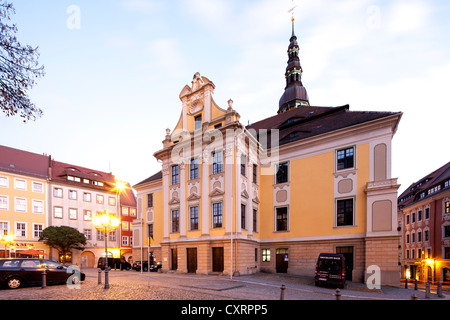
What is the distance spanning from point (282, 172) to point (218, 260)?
10594mm

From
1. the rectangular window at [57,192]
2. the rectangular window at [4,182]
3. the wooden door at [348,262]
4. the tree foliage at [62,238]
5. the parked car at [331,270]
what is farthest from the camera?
the rectangular window at [57,192]

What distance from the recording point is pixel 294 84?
46750 millimetres

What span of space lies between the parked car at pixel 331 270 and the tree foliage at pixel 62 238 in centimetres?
3612

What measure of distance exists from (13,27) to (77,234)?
4019 cm

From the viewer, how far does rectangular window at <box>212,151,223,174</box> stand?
25716 millimetres

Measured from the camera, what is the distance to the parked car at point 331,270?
57.7 feet

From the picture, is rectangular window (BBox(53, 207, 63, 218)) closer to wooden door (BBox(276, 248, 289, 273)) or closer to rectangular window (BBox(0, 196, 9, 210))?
rectangular window (BBox(0, 196, 9, 210))

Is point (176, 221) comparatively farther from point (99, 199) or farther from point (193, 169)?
point (99, 199)

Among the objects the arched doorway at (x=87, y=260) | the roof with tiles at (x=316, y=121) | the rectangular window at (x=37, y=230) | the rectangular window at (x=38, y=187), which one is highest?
the roof with tiles at (x=316, y=121)

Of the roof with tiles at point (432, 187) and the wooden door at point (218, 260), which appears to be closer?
the wooden door at point (218, 260)

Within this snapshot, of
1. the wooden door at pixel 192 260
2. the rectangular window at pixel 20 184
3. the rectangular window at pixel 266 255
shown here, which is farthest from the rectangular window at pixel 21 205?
the rectangular window at pixel 266 255

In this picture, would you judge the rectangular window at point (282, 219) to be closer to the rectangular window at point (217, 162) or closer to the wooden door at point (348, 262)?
the wooden door at point (348, 262)

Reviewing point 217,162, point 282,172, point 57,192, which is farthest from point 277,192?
point 57,192

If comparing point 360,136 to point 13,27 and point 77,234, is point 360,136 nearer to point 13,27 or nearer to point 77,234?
point 13,27
